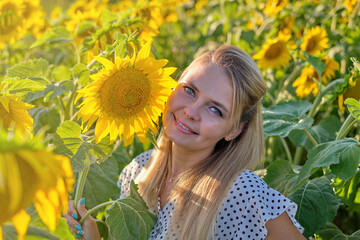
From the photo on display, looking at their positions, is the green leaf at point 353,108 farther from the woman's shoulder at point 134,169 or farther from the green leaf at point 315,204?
the woman's shoulder at point 134,169

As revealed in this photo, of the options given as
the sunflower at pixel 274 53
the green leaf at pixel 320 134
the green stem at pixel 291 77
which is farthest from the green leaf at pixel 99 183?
the sunflower at pixel 274 53

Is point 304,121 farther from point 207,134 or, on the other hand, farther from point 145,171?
point 145,171

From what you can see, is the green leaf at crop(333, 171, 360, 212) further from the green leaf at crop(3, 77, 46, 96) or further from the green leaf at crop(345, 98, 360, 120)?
the green leaf at crop(3, 77, 46, 96)

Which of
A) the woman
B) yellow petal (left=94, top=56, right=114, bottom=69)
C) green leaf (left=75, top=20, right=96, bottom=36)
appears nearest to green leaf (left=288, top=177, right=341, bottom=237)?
the woman

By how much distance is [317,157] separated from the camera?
117 cm

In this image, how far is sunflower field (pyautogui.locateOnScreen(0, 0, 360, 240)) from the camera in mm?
A: 439

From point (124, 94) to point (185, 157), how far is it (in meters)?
Answer: 0.41

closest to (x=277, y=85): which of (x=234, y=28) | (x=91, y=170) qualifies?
(x=234, y=28)

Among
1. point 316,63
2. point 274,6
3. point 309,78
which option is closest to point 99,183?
point 316,63

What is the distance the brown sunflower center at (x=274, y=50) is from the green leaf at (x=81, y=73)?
1.31 metres

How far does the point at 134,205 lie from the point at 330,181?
0.63 m

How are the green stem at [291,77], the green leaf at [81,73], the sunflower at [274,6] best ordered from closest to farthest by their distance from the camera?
the green leaf at [81,73] → the green stem at [291,77] → the sunflower at [274,6]

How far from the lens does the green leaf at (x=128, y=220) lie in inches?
39.9

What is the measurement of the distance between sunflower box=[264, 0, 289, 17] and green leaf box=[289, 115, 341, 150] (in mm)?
1047
